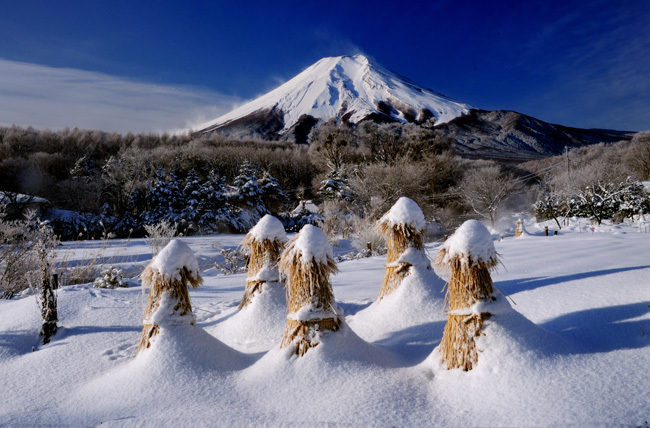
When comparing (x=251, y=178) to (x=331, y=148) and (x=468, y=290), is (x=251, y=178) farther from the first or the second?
(x=468, y=290)

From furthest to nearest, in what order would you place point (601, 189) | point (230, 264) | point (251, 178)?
1. point (251, 178)
2. point (601, 189)
3. point (230, 264)

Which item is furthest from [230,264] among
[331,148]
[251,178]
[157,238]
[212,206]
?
[331,148]

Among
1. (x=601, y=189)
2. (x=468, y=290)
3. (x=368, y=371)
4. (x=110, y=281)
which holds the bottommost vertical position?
(x=110, y=281)

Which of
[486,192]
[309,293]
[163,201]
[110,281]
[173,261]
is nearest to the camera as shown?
[309,293]

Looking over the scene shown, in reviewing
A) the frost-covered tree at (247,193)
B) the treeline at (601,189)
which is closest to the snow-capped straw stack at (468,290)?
the treeline at (601,189)

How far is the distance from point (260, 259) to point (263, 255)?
0.05 m

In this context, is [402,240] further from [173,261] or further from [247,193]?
[247,193]

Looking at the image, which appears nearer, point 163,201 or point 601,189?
point 163,201

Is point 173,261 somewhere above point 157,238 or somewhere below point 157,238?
above

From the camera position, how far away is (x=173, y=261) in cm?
193

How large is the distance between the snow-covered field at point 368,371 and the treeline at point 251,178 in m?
9.93

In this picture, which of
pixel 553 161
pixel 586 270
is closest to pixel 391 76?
pixel 553 161

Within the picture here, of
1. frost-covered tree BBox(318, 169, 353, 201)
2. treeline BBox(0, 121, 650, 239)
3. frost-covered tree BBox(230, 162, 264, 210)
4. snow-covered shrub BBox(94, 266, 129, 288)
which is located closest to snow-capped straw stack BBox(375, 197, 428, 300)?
snow-covered shrub BBox(94, 266, 129, 288)

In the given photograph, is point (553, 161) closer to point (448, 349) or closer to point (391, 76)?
point (448, 349)
